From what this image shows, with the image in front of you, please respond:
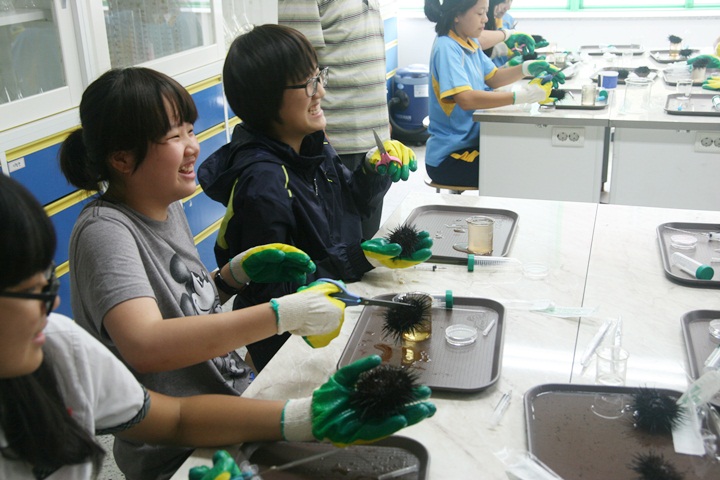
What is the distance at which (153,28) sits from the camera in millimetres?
3057

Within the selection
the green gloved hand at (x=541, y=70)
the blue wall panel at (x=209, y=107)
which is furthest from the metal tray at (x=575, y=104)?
the blue wall panel at (x=209, y=107)

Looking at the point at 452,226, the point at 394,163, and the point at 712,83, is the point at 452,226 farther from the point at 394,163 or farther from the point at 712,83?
the point at 712,83

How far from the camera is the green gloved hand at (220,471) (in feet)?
2.88

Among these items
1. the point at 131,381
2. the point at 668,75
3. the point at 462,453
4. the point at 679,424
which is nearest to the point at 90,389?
the point at 131,381

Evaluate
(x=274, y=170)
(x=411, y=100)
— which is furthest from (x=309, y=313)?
(x=411, y=100)

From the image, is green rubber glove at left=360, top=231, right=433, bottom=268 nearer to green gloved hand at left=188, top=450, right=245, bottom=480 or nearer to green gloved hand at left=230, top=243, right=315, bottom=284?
green gloved hand at left=230, top=243, right=315, bottom=284

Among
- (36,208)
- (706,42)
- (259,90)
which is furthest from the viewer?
(706,42)

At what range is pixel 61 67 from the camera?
7.82ft

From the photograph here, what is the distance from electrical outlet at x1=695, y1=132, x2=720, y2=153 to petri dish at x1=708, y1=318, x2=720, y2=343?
1657 millimetres

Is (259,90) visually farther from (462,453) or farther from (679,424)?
(679,424)

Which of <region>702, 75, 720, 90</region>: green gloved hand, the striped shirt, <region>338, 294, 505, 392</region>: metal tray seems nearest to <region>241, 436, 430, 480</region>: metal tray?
<region>338, 294, 505, 392</region>: metal tray

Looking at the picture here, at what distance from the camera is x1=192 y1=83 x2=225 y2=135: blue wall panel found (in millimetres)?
3123

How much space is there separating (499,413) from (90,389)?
0.59 m

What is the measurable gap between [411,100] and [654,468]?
4585 mm
